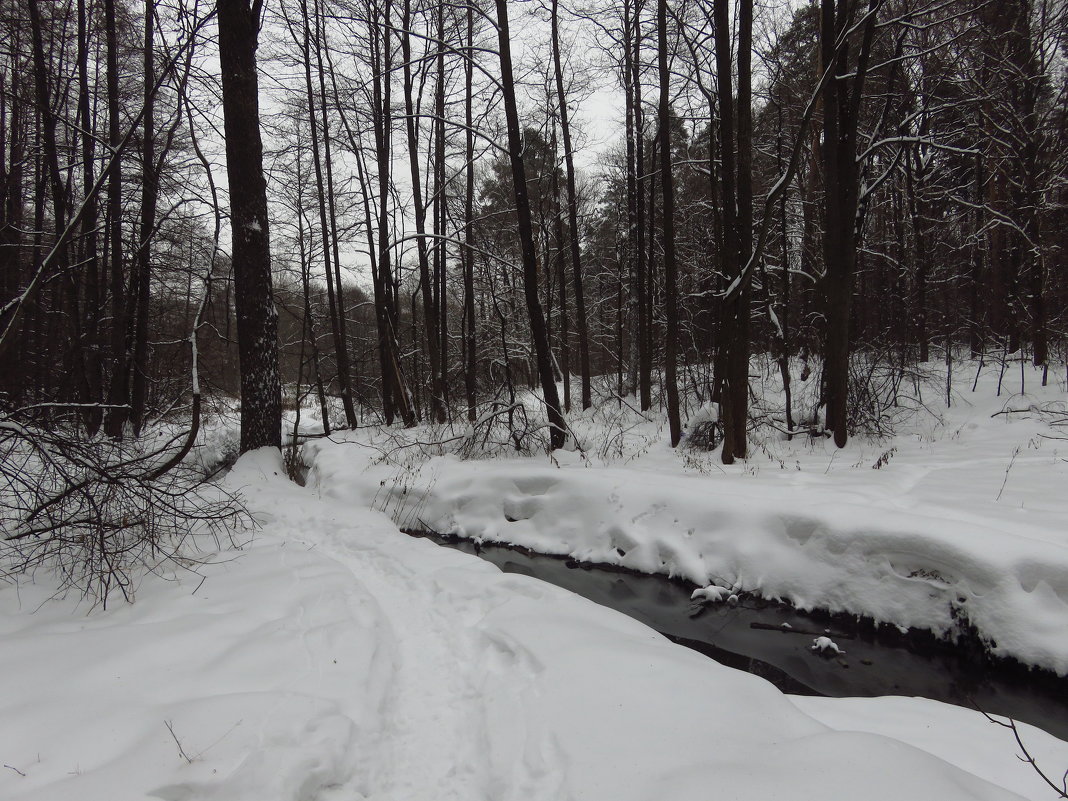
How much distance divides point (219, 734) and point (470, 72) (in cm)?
1673

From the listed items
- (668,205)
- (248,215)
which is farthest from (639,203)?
(248,215)

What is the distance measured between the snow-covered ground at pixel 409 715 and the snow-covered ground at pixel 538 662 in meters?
0.01

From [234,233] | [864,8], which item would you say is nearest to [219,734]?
[234,233]

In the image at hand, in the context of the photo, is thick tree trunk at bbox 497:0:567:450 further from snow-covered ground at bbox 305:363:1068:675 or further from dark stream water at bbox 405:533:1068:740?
dark stream water at bbox 405:533:1068:740

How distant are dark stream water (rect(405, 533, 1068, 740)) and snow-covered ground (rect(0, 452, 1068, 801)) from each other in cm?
52

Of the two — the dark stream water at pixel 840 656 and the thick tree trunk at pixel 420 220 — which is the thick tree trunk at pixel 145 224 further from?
the dark stream water at pixel 840 656

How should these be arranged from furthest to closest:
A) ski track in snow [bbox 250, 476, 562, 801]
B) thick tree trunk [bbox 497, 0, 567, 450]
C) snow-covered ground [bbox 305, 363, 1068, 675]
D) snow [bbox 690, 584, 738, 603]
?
thick tree trunk [bbox 497, 0, 567, 450] < snow [bbox 690, 584, 738, 603] < snow-covered ground [bbox 305, 363, 1068, 675] < ski track in snow [bbox 250, 476, 562, 801]

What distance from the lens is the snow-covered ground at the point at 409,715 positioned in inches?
87.7

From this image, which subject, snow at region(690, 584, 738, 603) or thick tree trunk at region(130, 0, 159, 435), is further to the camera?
thick tree trunk at region(130, 0, 159, 435)

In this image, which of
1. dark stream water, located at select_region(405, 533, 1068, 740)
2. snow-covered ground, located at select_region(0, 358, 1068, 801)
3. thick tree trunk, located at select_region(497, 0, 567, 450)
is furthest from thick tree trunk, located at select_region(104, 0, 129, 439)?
dark stream water, located at select_region(405, 533, 1068, 740)

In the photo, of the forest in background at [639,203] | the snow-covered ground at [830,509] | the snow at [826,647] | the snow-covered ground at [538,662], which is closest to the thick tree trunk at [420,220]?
the forest in background at [639,203]

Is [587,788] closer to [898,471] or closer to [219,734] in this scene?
[219,734]

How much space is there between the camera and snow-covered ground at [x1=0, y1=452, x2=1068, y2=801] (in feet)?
7.30

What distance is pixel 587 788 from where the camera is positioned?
2.45 m
